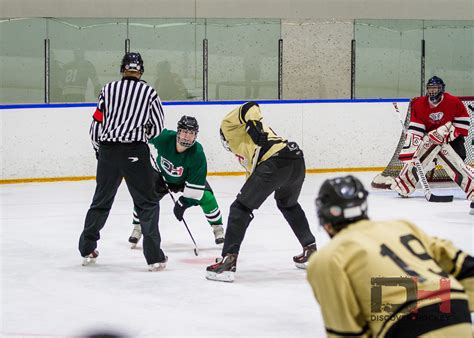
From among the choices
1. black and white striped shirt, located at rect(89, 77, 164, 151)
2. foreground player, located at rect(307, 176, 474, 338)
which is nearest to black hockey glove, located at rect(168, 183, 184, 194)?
black and white striped shirt, located at rect(89, 77, 164, 151)

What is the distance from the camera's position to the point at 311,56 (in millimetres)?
11633

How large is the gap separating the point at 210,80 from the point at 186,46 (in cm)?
43

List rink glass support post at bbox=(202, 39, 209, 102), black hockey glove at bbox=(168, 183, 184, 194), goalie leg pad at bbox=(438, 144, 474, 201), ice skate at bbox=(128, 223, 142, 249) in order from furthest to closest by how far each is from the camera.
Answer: rink glass support post at bbox=(202, 39, 209, 102) → goalie leg pad at bbox=(438, 144, 474, 201) → ice skate at bbox=(128, 223, 142, 249) → black hockey glove at bbox=(168, 183, 184, 194)

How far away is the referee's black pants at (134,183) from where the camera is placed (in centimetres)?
527

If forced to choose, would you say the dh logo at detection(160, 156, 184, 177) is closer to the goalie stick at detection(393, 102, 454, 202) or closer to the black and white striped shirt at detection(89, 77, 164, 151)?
the black and white striped shirt at detection(89, 77, 164, 151)

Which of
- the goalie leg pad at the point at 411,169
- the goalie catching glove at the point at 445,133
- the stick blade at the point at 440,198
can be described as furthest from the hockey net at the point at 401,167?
the goalie catching glove at the point at 445,133

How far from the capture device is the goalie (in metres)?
8.15

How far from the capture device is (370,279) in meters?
2.27

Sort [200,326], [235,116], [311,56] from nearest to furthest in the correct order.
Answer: [200,326] → [235,116] → [311,56]

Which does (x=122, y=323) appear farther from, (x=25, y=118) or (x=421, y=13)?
(x=421, y=13)

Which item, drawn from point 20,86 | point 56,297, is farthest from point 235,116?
point 20,86

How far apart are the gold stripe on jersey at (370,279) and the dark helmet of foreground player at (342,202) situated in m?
0.02

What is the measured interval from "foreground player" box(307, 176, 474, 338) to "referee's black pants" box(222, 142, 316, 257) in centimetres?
272

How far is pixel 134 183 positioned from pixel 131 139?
228mm
